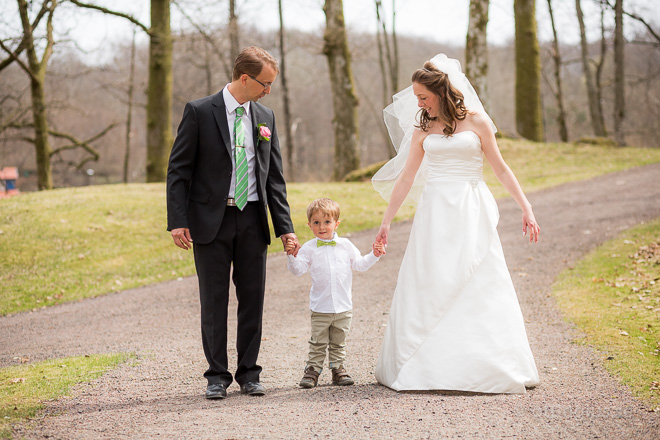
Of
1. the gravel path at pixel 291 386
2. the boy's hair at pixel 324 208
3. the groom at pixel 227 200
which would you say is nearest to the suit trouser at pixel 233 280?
the groom at pixel 227 200

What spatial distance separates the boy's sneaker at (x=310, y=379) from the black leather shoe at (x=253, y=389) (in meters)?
0.32

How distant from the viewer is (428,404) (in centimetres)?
434

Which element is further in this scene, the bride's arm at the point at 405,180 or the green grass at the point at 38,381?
the bride's arm at the point at 405,180

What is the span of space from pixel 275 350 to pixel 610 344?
3.18 metres

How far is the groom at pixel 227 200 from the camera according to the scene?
4.56m

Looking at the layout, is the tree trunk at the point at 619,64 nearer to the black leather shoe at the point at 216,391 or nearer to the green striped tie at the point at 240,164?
the green striped tie at the point at 240,164

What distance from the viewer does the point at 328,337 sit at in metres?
Answer: 5.05

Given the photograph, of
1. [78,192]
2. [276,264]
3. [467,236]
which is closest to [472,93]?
[467,236]

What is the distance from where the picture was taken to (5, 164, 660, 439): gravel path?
393cm

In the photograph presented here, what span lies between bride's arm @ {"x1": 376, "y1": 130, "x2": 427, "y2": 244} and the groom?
0.76 meters

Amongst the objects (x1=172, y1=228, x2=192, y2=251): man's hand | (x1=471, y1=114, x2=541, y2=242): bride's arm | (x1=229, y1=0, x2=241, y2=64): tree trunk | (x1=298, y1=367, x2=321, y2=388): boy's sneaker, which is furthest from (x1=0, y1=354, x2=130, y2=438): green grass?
(x1=229, y1=0, x2=241, y2=64): tree trunk

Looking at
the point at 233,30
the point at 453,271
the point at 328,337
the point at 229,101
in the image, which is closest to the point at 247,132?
the point at 229,101

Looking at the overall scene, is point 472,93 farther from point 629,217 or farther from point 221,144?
point 629,217

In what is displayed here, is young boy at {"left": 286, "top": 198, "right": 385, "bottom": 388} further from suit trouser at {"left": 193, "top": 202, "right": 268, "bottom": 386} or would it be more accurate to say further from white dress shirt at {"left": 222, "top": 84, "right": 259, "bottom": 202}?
white dress shirt at {"left": 222, "top": 84, "right": 259, "bottom": 202}
